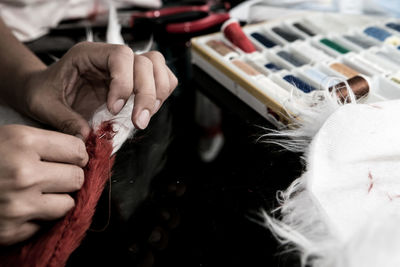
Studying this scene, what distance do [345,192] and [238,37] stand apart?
16.0 inches

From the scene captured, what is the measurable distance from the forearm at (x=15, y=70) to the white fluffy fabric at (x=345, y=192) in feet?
1.31

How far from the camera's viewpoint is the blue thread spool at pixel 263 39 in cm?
76

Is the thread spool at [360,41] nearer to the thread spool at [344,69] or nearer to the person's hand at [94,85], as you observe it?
Result: the thread spool at [344,69]

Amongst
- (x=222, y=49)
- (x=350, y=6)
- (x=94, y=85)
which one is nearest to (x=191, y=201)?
(x=94, y=85)

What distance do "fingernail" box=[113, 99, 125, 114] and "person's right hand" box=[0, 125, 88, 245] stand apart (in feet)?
0.21

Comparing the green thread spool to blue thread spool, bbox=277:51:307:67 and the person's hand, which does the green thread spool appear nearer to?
blue thread spool, bbox=277:51:307:67

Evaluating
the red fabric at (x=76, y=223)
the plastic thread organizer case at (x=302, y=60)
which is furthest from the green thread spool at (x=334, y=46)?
the red fabric at (x=76, y=223)

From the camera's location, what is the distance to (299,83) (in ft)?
2.13

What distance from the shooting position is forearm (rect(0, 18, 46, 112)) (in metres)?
0.59

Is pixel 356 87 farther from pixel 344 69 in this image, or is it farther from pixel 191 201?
pixel 191 201

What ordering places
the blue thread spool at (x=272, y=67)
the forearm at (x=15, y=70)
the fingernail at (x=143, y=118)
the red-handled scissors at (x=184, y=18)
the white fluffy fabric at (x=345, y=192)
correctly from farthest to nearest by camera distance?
1. the red-handled scissors at (x=184, y=18)
2. the blue thread spool at (x=272, y=67)
3. the forearm at (x=15, y=70)
4. the fingernail at (x=143, y=118)
5. the white fluffy fabric at (x=345, y=192)

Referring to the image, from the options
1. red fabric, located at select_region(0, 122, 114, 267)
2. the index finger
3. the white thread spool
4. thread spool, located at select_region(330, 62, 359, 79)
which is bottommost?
red fabric, located at select_region(0, 122, 114, 267)

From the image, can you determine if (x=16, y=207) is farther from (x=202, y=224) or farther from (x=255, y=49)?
(x=255, y=49)

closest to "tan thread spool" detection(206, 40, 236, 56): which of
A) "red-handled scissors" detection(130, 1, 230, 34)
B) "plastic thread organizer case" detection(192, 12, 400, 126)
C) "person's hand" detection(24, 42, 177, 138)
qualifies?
"plastic thread organizer case" detection(192, 12, 400, 126)
